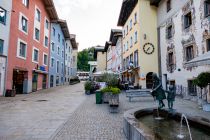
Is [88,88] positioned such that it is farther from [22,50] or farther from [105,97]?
[22,50]

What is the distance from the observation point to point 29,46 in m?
21.5

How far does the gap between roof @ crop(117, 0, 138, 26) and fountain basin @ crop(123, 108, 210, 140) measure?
19.7 m

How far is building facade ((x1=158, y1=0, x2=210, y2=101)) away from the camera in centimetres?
1327

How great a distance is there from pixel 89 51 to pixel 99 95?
252 feet

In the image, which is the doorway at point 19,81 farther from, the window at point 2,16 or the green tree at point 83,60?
the green tree at point 83,60

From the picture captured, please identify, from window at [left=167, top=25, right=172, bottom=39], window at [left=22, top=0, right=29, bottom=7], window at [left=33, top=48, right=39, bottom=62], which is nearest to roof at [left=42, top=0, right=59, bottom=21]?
window at [left=22, top=0, right=29, bottom=7]

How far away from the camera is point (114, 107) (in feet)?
29.8

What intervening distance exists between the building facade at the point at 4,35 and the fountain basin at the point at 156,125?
14.3 m

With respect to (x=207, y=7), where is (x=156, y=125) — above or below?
below

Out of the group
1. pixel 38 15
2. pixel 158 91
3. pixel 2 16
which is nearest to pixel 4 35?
pixel 2 16

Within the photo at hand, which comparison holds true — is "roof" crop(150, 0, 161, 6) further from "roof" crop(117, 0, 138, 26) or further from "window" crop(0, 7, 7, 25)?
"window" crop(0, 7, 7, 25)

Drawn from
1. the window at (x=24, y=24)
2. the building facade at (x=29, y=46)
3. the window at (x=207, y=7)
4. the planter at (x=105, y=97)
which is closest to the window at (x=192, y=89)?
the window at (x=207, y=7)

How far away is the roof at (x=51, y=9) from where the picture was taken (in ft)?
86.7

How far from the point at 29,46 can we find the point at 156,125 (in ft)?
63.9
